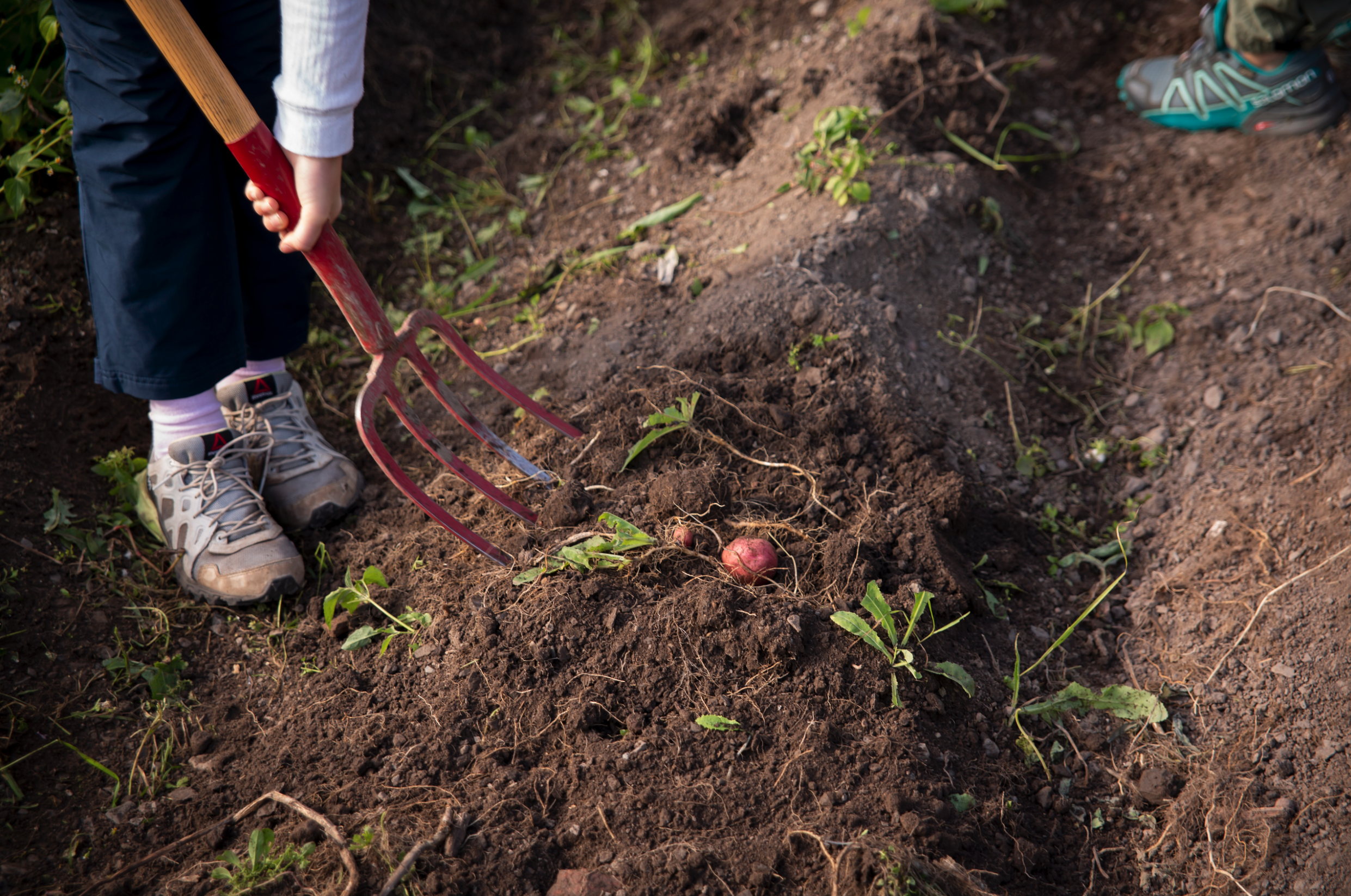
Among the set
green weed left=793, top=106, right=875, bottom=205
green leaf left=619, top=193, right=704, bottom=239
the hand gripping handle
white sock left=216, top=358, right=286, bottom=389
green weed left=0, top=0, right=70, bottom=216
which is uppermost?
the hand gripping handle

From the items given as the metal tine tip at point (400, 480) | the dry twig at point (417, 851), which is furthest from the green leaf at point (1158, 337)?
the dry twig at point (417, 851)

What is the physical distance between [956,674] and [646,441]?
0.97 m

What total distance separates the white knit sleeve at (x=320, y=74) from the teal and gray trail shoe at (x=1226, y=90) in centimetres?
328

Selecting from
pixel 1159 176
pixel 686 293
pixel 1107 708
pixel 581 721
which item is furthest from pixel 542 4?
pixel 1107 708

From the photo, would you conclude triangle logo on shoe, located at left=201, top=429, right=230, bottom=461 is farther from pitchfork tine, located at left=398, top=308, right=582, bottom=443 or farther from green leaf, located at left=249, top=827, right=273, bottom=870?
green leaf, located at left=249, top=827, right=273, bottom=870

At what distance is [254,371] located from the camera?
2443 millimetres

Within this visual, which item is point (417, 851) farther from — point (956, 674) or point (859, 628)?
point (956, 674)

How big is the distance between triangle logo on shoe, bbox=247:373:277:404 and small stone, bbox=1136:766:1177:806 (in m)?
2.54

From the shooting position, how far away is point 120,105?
1824 mm

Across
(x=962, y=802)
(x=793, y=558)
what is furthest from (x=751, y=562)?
(x=962, y=802)

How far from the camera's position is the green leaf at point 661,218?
2936 millimetres

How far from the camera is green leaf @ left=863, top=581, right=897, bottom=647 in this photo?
1.81 m

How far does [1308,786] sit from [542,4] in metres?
4.24

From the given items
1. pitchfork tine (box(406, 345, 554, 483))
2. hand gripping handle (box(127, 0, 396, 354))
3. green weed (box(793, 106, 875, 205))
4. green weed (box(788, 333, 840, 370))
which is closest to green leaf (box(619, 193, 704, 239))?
green weed (box(793, 106, 875, 205))
